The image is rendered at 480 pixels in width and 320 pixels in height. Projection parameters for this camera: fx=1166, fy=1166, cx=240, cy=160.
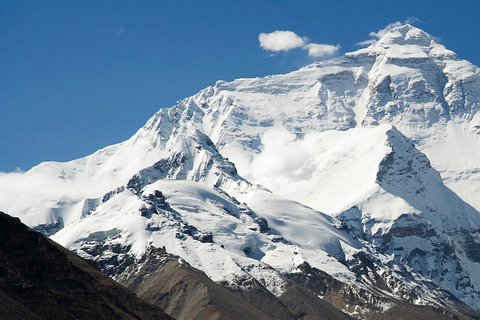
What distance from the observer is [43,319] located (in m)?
198

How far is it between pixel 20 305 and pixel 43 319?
771cm

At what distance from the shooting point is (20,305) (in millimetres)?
191000
